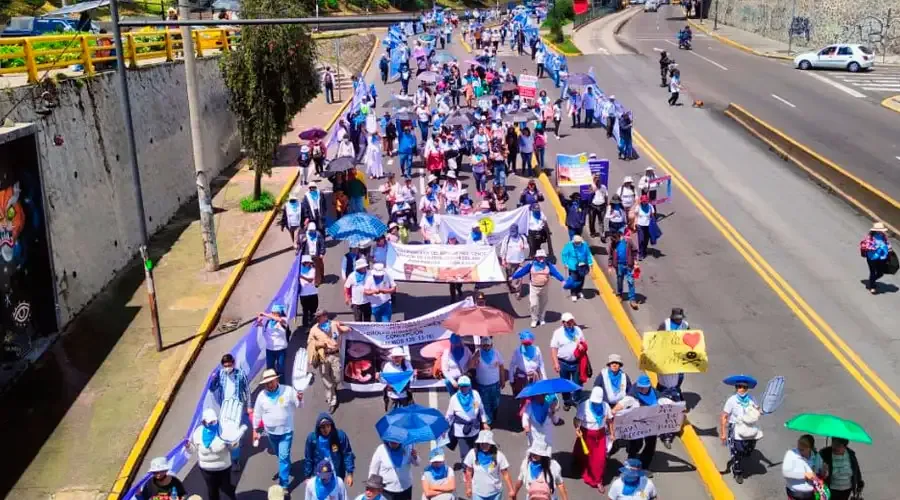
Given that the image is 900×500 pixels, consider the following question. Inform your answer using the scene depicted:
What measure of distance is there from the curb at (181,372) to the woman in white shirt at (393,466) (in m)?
3.83

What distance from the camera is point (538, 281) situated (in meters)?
14.8

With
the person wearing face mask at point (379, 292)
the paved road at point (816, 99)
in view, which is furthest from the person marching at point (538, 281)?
the paved road at point (816, 99)

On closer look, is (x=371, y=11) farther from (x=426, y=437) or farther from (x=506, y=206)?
(x=426, y=437)

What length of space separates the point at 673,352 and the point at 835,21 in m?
43.2

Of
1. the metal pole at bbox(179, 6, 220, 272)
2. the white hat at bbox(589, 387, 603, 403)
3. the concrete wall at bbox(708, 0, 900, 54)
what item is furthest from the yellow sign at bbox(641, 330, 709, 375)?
the concrete wall at bbox(708, 0, 900, 54)

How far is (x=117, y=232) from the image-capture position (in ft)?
61.3

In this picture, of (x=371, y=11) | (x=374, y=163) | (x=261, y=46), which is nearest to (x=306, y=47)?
(x=261, y=46)

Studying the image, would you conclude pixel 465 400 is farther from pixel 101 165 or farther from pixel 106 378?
pixel 101 165

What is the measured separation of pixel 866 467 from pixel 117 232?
14.5 metres

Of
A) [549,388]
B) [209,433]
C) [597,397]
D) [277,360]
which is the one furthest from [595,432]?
[277,360]

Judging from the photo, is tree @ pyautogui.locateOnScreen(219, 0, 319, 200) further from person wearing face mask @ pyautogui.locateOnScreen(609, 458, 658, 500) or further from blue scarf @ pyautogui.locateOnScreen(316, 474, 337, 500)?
person wearing face mask @ pyautogui.locateOnScreen(609, 458, 658, 500)

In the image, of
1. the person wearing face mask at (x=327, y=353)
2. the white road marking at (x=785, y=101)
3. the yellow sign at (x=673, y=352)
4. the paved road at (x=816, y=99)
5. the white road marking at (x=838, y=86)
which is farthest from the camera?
the white road marking at (x=838, y=86)

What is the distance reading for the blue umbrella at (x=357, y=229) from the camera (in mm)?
16047

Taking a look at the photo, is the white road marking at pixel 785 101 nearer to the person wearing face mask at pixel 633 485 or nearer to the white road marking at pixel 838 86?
the white road marking at pixel 838 86
